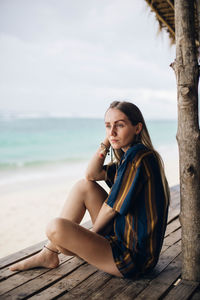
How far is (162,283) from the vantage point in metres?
1.77

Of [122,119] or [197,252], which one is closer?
[197,252]

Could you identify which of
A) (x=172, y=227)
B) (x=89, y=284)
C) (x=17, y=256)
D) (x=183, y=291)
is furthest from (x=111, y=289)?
(x=172, y=227)

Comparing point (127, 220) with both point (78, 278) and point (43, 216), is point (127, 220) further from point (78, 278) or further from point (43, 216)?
point (43, 216)

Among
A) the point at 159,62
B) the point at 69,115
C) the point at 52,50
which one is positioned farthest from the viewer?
the point at 159,62

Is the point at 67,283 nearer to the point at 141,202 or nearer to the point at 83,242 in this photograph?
the point at 83,242

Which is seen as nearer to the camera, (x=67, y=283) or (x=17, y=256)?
(x=67, y=283)

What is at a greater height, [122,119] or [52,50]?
[52,50]

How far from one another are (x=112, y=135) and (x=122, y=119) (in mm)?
128

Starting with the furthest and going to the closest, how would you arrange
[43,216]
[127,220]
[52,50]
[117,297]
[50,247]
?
[52,50], [43,216], [50,247], [127,220], [117,297]

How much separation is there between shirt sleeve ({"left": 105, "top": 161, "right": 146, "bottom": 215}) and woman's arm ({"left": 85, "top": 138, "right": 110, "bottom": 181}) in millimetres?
488

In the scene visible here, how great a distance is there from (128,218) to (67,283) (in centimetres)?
59

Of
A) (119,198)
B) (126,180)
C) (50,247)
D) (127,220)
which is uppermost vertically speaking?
(126,180)

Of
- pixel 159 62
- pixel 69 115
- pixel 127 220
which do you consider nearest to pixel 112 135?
pixel 127 220

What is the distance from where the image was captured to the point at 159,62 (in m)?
65.7
